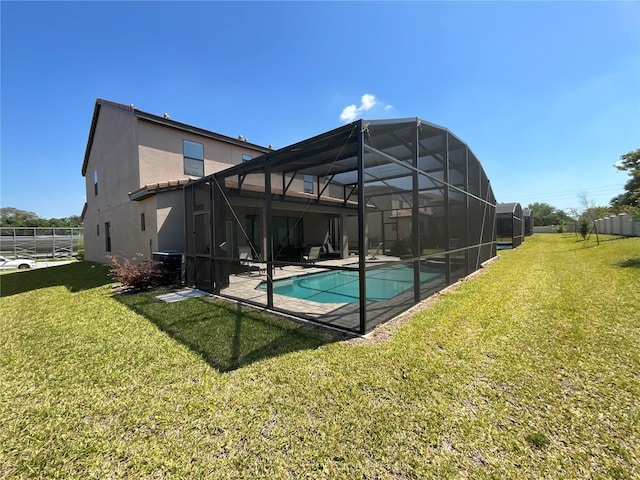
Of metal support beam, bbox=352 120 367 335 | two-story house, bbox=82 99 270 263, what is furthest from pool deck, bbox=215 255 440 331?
two-story house, bbox=82 99 270 263

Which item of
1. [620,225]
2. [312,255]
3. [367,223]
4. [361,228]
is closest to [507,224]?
[620,225]

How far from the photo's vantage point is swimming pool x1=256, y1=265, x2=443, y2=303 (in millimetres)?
5445

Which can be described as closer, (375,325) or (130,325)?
(375,325)

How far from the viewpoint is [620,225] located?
23328 millimetres

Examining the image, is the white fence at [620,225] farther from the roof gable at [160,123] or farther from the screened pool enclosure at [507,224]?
the roof gable at [160,123]

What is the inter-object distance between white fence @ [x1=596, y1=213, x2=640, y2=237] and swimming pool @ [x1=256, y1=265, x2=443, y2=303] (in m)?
22.7

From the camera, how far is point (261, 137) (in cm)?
1480

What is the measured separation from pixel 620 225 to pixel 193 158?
32995mm

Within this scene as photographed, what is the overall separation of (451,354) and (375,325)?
1.32m

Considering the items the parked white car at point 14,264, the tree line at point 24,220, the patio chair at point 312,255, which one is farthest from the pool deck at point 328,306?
the tree line at point 24,220

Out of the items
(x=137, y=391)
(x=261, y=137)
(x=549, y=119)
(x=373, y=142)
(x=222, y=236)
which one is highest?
(x=549, y=119)

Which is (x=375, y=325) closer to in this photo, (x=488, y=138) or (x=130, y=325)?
(x=130, y=325)

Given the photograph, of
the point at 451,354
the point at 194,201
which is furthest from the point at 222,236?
the point at 451,354

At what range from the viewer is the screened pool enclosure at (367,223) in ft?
16.1
